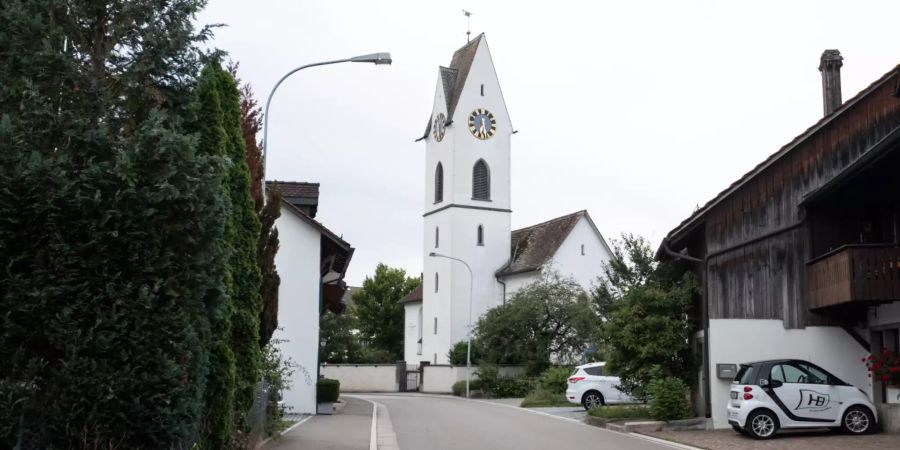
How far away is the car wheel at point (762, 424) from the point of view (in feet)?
60.9

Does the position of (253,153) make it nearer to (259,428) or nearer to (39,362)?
(259,428)

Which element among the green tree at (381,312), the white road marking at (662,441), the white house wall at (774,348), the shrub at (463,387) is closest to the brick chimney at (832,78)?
the white house wall at (774,348)

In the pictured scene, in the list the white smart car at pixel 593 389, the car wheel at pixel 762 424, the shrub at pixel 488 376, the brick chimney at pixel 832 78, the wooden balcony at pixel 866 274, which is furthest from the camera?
the shrub at pixel 488 376

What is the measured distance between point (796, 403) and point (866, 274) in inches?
115

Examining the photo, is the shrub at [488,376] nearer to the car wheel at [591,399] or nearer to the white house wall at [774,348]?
the car wheel at [591,399]

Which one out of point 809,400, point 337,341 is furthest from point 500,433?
point 337,341

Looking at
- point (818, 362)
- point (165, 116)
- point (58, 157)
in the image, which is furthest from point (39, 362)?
point (818, 362)

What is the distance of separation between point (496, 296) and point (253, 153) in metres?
47.2

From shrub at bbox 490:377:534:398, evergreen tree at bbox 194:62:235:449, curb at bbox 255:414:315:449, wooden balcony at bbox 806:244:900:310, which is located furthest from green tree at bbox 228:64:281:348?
shrub at bbox 490:377:534:398

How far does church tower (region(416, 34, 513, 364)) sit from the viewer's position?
207 ft

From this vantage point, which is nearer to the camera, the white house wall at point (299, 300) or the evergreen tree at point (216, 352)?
the evergreen tree at point (216, 352)

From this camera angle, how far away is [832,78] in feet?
90.3

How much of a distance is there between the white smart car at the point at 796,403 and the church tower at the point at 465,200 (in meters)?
43.3

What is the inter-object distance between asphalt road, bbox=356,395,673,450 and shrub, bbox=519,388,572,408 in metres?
6.27
